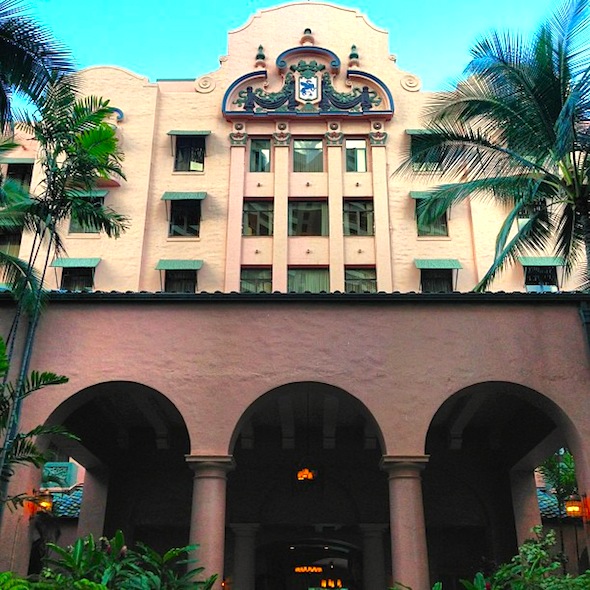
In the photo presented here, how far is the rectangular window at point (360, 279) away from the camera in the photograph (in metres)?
26.1

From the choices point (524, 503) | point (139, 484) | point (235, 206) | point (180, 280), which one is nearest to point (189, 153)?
point (235, 206)

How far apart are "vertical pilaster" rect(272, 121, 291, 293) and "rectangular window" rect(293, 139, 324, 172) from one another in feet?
1.33

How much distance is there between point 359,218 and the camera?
27.3m

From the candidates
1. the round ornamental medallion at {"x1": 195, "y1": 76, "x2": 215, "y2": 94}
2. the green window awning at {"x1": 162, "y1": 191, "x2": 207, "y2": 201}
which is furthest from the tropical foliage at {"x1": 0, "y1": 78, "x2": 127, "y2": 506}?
the round ornamental medallion at {"x1": 195, "y1": 76, "x2": 215, "y2": 94}

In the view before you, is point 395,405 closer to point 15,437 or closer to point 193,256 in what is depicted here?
point 15,437

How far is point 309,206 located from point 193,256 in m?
4.55

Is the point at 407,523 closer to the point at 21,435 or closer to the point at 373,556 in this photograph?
the point at 373,556

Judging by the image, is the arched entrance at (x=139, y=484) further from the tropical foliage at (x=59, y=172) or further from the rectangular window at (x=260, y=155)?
the rectangular window at (x=260, y=155)

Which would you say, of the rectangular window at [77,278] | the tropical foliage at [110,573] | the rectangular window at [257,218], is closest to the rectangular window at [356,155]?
the rectangular window at [257,218]

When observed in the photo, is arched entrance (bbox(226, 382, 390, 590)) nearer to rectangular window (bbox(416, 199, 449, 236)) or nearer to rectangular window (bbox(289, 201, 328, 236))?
rectangular window (bbox(289, 201, 328, 236))

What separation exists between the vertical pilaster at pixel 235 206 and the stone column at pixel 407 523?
1326 centimetres

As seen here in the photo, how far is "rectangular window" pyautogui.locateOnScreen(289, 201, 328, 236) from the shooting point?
27.2 metres

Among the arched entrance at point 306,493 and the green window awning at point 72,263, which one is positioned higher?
the green window awning at point 72,263

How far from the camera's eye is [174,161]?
2816 cm
